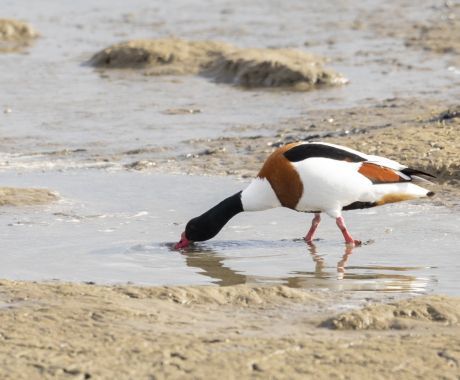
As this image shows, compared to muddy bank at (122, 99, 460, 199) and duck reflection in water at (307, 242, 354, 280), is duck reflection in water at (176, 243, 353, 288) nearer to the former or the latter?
duck reflection in water at (307, 242, 354, 280)

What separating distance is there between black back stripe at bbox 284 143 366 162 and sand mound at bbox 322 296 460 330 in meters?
2.16

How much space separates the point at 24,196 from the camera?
997 centimetres

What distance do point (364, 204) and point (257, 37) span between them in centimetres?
1182


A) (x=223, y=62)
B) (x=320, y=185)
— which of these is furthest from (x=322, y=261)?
(x=223, y=62)

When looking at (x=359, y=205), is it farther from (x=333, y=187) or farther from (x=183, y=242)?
(x=183, y=242)

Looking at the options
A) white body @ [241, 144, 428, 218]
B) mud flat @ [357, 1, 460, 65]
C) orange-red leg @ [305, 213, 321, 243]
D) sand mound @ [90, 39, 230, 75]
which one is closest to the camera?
white body @ [241, 144, 428, 218]

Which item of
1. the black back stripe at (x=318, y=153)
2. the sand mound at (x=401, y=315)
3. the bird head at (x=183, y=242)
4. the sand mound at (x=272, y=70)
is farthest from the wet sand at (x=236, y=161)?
the black back stripe at (x=318, y=153)

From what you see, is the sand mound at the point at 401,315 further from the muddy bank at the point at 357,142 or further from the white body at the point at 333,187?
the muddy bank at the point at 357,142

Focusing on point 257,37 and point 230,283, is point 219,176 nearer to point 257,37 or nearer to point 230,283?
point 230,283

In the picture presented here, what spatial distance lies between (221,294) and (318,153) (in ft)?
6.68

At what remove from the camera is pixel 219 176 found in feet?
36.0

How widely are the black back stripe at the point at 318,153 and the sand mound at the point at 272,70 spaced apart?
696 centimetres

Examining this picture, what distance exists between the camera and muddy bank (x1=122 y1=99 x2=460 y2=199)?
10.8 metres

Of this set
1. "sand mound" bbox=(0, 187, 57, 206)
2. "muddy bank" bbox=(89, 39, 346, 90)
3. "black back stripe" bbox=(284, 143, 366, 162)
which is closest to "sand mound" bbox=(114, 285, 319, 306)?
"black back stripe" bbox=(284, 143, 366, 162)
